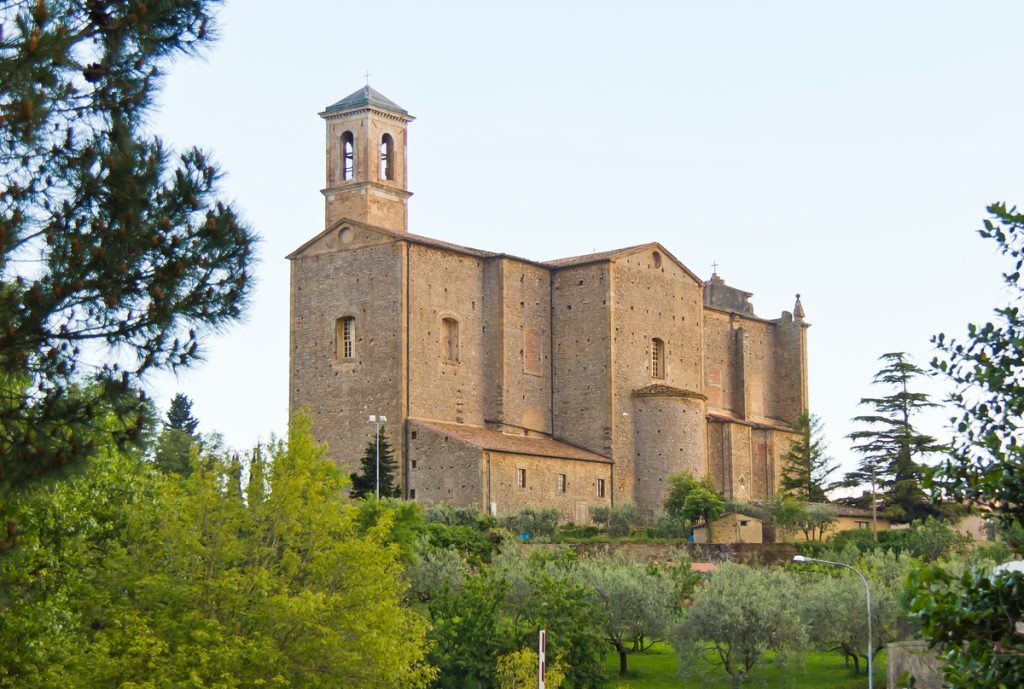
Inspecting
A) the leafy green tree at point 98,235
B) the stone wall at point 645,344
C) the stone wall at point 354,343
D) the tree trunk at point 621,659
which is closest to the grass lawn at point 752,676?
the tree trunk at point 621,659

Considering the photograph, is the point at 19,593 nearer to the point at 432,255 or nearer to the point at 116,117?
the point at 116,117

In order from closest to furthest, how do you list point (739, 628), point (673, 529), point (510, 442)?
point (739, 628)
point (673, 529)
point (510, 442)

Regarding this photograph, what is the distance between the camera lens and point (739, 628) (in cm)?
4409

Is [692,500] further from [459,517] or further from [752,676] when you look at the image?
[752,676]

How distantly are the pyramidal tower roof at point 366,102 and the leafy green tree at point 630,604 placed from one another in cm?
2491

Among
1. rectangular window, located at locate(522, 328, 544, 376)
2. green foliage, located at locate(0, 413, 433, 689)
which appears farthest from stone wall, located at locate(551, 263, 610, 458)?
green foliage, located at locate(0, 413, 433, 689)

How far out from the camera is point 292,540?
109 feet

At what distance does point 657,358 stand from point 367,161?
13288mm

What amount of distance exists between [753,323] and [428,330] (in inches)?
872

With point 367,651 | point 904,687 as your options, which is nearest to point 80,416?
point 904,687

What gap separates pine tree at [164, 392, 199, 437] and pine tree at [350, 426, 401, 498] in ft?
75.3

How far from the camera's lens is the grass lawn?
1709 inches

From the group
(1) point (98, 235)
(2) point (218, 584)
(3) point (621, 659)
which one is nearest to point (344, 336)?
(3) point (621, 659)

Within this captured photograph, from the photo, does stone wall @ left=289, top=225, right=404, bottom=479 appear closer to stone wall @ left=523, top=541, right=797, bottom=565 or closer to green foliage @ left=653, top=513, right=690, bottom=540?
stone wall @ left=523, top=541, right=797, bottom=565
